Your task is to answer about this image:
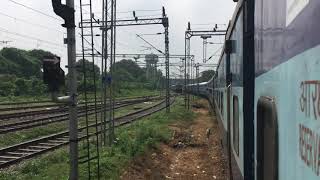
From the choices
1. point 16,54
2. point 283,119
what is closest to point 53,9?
point 283,119

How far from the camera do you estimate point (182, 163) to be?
18.1m

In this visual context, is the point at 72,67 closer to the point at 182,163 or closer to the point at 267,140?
the point at 267,140

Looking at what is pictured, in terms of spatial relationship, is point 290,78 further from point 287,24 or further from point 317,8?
point 317,8

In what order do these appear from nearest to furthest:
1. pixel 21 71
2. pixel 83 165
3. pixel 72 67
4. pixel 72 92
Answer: pixel 72 67 < pixel 72 92 < pixel 83 165 < pixel 21 71

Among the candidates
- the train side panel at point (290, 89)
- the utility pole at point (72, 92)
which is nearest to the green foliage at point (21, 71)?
the utility pole at point (72, 92)

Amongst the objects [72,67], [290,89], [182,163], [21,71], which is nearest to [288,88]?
[290,89]

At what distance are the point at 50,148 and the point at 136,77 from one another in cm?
11788

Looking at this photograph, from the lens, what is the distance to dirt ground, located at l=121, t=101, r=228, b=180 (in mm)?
15073

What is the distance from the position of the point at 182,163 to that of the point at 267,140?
14.9 meters

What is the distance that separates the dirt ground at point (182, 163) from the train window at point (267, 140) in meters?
8.78

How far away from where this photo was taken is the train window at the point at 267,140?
2904 millimetres

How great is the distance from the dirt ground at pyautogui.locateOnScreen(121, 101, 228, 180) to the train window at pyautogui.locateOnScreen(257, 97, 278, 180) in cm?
Result: 878

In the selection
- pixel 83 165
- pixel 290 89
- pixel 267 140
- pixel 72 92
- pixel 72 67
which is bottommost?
pixel 83 165

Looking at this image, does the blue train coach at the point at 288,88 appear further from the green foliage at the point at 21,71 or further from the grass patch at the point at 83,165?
the green foliage at the point at 21,71
